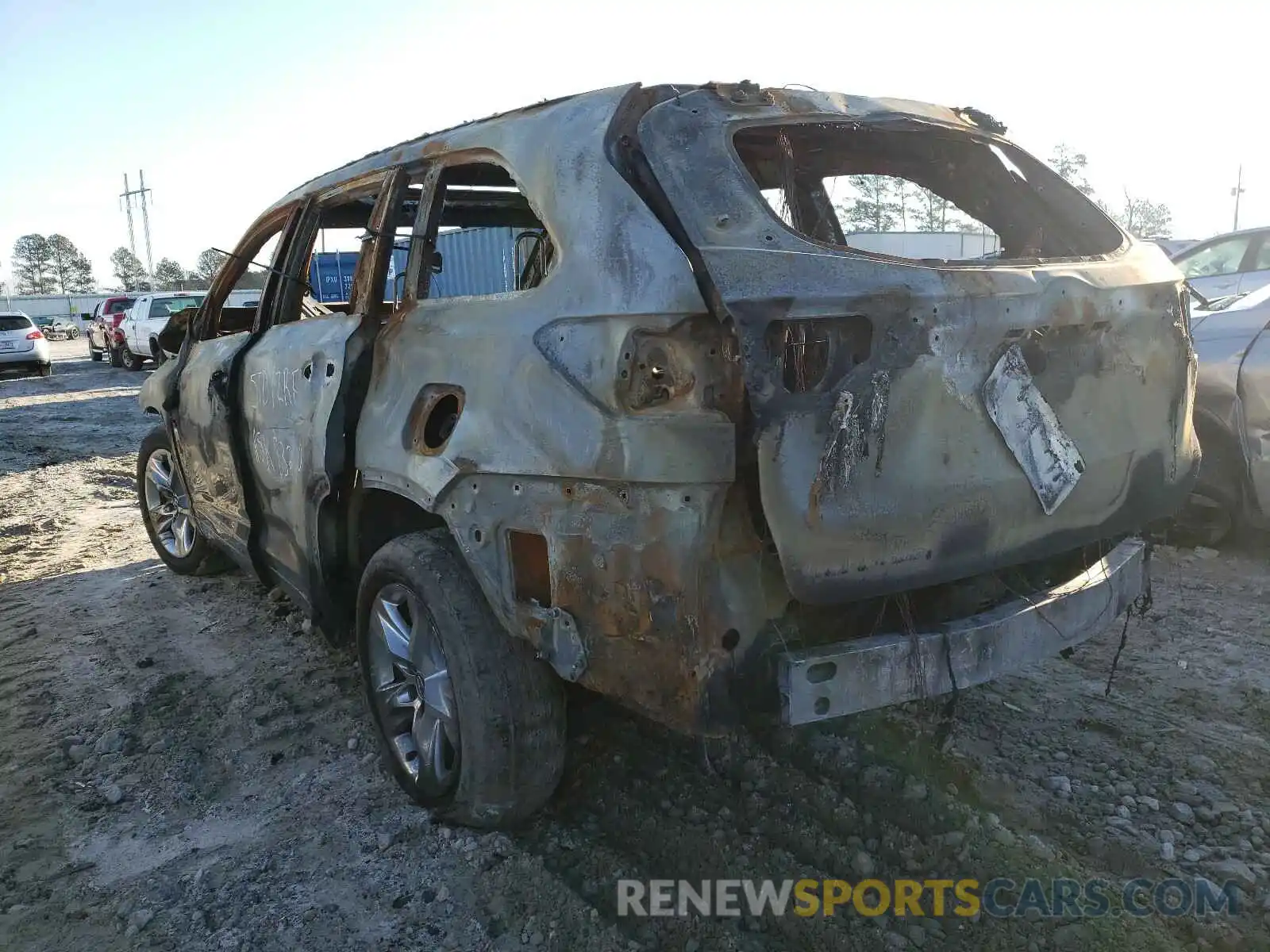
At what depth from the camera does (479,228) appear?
419 cm

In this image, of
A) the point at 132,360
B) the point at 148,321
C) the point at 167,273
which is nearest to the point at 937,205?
the point at 148,321

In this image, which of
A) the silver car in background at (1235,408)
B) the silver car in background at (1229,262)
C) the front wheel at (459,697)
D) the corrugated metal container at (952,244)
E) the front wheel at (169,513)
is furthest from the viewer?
the silver car in background at (1229,262)

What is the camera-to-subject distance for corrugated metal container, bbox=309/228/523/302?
3064 mm

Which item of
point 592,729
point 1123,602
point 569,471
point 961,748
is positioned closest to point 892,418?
point 569,471

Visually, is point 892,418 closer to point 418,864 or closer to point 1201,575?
point 418,864

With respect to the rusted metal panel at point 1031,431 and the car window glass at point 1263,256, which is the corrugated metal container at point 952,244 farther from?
the car window glass at point 1263,256

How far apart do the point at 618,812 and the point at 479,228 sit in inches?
106

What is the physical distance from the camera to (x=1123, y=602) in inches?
103

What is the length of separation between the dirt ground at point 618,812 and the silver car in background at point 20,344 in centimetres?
2045

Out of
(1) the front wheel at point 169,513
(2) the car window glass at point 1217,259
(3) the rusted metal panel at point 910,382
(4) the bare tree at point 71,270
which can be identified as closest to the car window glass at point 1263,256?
(2) the car window glass at point 1217,259

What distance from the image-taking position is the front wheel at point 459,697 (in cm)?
239

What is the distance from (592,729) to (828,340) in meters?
1.69

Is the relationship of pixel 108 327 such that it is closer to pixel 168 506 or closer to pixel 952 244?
pixel 168 506

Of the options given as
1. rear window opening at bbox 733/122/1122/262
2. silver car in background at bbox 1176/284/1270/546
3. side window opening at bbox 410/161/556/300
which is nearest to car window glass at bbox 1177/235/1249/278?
silver car in background at bbox 1176/284/1270/546
